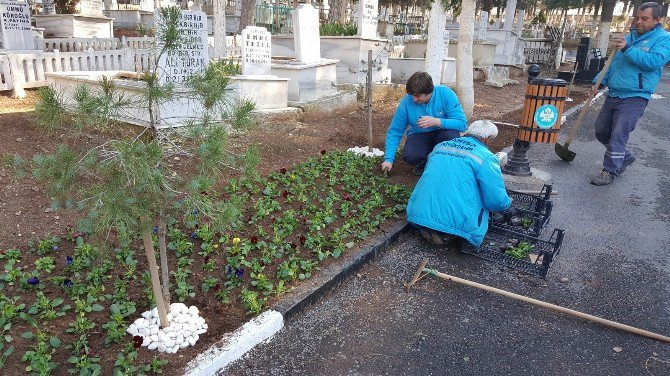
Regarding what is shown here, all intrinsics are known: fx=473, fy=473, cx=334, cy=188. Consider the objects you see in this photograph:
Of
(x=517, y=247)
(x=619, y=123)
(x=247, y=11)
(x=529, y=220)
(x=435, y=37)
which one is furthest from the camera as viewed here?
(x=247, y=11)

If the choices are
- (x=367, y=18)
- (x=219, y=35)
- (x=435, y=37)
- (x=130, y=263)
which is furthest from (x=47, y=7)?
(x=130, y=263)

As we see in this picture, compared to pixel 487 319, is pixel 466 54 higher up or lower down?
higher up

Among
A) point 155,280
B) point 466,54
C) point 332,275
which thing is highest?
point 466,54

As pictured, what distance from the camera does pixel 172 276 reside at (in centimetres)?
300

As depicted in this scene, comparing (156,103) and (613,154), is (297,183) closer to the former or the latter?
(156,103)

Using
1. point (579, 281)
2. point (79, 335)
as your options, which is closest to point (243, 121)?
point (79, 335)

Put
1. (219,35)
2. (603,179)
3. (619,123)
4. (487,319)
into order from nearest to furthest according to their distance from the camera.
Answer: (487,319), (619,123), (603,179), (219,35)

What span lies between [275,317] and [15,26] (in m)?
9.86

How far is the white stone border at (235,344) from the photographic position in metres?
2.29

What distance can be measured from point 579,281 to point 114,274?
3.18 m

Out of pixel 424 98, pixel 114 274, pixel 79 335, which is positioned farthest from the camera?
pixel 424 98

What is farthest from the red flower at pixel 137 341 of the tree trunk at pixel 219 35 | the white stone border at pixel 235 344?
the tree trunk at pixel 219 35

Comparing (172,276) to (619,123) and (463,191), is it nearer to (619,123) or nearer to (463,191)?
(463,191)

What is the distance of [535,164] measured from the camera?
247 inches
